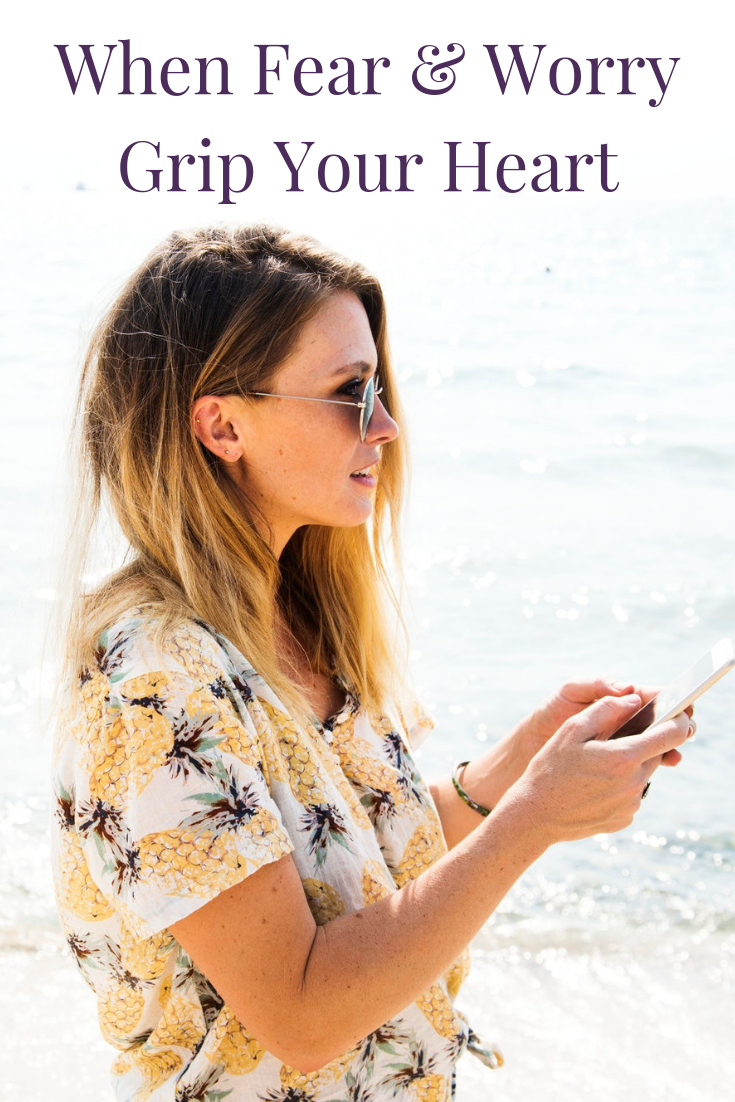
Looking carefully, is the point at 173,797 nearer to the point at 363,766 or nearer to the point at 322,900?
the point at 322,900

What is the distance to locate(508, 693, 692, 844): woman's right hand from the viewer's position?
1761 mm

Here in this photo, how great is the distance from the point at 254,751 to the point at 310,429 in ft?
2.05

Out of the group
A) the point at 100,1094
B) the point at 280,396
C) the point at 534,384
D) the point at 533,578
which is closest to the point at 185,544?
the point at 280,396

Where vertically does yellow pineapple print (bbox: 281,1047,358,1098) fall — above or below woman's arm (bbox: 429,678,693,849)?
below

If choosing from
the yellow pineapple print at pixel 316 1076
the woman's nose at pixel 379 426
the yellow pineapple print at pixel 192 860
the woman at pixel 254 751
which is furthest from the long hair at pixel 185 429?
the yellow pineapple print at pixel 316 1076

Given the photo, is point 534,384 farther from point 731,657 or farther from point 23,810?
point 731,657

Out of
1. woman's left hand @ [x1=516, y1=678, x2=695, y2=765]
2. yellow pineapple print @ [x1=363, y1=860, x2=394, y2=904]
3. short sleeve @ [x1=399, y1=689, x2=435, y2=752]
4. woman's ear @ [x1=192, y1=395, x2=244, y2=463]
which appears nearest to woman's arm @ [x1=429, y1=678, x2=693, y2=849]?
woman's left hand @ [x1=516, y1=678, x2=695, y2=765]

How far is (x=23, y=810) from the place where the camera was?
19.6ft

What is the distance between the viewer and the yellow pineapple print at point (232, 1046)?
181 centimetres

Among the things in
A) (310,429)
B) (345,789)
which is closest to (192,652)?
(345,789)

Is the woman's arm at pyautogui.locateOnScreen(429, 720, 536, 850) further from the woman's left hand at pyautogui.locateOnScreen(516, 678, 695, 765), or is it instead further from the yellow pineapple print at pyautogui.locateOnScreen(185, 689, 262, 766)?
the yellow pineapple print at pyautogui.locateOnScreen(185, 689, 262, 766)

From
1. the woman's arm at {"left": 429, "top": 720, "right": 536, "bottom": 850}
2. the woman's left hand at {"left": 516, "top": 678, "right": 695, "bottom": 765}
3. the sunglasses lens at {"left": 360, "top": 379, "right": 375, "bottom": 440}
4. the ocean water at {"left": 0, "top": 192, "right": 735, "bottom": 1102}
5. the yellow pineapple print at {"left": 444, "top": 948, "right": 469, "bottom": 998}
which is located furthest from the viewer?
the ocean water at {"left": 0, "top": 192, "right": 735, "bottom": 1102}

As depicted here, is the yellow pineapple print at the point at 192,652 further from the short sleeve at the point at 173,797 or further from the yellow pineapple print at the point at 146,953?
the yellow pineapple print at the point at 146,953

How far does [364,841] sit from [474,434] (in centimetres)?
1359
